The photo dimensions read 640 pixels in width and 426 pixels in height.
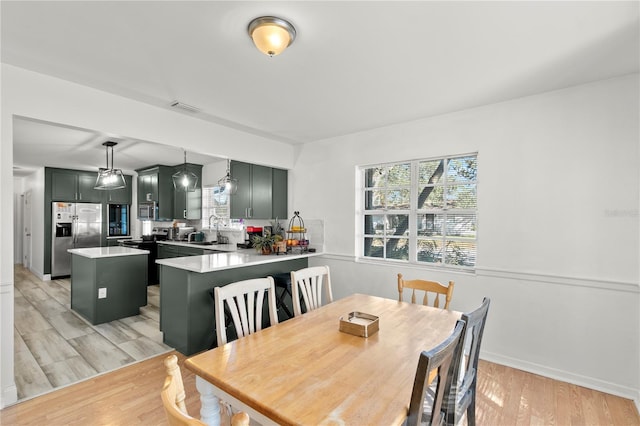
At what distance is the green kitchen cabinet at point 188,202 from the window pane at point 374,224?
363cm

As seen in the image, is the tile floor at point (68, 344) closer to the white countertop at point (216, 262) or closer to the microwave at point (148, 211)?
the white countertop at point (216, 262)

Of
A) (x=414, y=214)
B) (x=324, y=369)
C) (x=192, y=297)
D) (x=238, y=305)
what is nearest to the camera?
(x=324, y=369)

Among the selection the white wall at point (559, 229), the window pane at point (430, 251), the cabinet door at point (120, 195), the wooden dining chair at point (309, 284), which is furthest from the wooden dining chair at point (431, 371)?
the cabinet door at point (120, 195)

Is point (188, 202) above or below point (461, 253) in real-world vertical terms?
above

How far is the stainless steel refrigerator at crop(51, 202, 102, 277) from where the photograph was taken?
6.42 meters

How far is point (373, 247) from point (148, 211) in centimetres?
494

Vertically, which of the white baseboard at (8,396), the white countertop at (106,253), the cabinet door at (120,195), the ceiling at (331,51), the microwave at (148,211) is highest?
the ceiling at (331,51)

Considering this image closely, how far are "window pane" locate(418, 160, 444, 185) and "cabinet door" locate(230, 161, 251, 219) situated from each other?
2426 mm

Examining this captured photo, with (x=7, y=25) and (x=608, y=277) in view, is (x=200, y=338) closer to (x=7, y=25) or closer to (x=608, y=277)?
(x=7, y=25)

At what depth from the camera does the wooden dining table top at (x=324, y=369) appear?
1.05 meters

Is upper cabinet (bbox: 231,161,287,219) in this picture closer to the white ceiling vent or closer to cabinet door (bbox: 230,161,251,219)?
cabinet door (bbox: 230,161,251,219)

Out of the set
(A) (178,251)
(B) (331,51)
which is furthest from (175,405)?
(A) (178,251)

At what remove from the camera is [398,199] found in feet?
12.4

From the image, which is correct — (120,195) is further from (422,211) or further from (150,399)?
(422,211)
